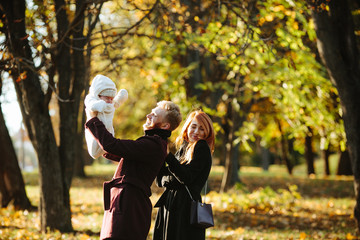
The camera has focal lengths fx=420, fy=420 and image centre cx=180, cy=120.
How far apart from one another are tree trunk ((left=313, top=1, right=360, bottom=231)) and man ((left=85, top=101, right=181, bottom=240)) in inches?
164

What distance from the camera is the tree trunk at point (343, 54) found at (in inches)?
258

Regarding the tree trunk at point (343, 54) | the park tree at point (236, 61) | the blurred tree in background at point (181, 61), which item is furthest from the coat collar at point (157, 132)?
the tree trunk at point (343, 54)

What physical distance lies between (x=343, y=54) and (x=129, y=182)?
472 centimetres

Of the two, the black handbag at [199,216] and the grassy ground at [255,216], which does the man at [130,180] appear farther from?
the grassy ground at [255,216]

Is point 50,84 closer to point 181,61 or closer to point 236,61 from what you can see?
point 236,61

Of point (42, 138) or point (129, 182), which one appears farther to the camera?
point (42, 138)

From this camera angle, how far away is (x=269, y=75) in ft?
35.3

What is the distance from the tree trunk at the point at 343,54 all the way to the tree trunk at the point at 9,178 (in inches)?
275

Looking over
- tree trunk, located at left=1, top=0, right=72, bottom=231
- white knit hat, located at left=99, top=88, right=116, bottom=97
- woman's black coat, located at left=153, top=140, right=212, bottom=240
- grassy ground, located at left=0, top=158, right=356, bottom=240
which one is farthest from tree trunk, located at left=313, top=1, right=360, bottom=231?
tree trunk, located at left=1, top=0, right=72, bottom=231

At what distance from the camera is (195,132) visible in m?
4.08

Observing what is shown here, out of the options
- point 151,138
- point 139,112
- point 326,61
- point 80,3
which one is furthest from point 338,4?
point 139,112

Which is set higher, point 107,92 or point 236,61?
point 236,61

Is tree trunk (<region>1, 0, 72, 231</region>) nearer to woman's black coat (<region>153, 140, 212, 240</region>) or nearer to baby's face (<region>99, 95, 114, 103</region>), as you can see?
woman's black coat (<region>153, 140, 212, 240</region>)

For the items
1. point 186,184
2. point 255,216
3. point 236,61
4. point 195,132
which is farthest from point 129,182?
point 255,216
